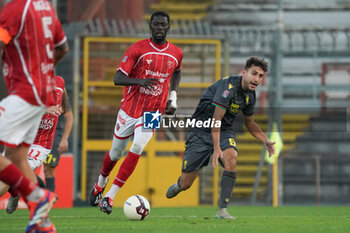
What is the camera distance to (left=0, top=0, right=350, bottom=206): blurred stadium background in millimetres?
13328

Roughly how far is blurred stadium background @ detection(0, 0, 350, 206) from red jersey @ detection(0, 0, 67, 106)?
7.55 meters

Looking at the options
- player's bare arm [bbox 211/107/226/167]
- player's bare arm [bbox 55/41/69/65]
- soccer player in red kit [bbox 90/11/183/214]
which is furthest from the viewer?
soccer player in red kit [bbox 90/11/183/214]

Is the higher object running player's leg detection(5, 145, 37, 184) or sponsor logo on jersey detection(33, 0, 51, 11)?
sponsor logo on jersey detection(33, 0, 51, 11)

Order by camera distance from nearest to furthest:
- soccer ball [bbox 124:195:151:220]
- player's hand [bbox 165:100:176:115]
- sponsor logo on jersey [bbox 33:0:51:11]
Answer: sponsor logo on jersey [bbox 33:0:51:11] < soccer ball [bbox 124:195:151:220] < player's hand [bbox 165:100:176:115]

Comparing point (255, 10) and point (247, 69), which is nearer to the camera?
point (247, 69)

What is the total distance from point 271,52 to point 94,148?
3.95 metres

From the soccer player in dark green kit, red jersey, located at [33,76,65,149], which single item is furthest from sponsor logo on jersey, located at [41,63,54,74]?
red jersey, located at [33,76,65,149]

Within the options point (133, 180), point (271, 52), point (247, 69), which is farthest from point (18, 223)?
point (271, 52)

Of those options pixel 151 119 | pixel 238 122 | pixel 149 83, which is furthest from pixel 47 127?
pixel 238 122

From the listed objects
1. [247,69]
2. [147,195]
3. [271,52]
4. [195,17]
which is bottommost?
[147,195]

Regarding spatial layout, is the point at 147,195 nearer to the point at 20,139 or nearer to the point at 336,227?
the point at 336,227

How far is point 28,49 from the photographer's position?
4859 mm

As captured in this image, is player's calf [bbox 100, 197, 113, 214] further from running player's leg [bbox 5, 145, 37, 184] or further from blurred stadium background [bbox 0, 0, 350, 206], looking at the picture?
→ blurred stadium background [bbox 0, 0, 350, 206]

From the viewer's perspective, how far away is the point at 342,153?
46.3ft
